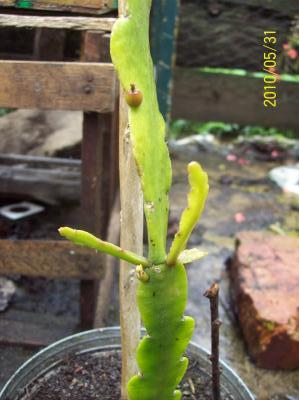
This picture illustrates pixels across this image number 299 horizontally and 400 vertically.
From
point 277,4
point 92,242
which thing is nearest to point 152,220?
point 92,242

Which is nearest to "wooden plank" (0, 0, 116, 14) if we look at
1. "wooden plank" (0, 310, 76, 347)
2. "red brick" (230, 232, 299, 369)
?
"wooden plank" (0, 310, 76, 347)

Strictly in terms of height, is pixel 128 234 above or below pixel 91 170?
below

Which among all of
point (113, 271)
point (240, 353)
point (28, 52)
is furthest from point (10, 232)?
point (240, 353)

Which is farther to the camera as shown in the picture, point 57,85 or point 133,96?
point 57,85

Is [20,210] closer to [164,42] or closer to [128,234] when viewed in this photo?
[164,42]

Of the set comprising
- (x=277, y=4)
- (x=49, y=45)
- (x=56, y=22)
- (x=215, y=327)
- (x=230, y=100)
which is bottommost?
(x=215, y=327)

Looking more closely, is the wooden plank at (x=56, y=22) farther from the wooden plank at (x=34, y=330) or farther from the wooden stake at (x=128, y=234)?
the wooden plank at (x=34, y=330)

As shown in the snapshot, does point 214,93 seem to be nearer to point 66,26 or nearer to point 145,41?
point 66,26
